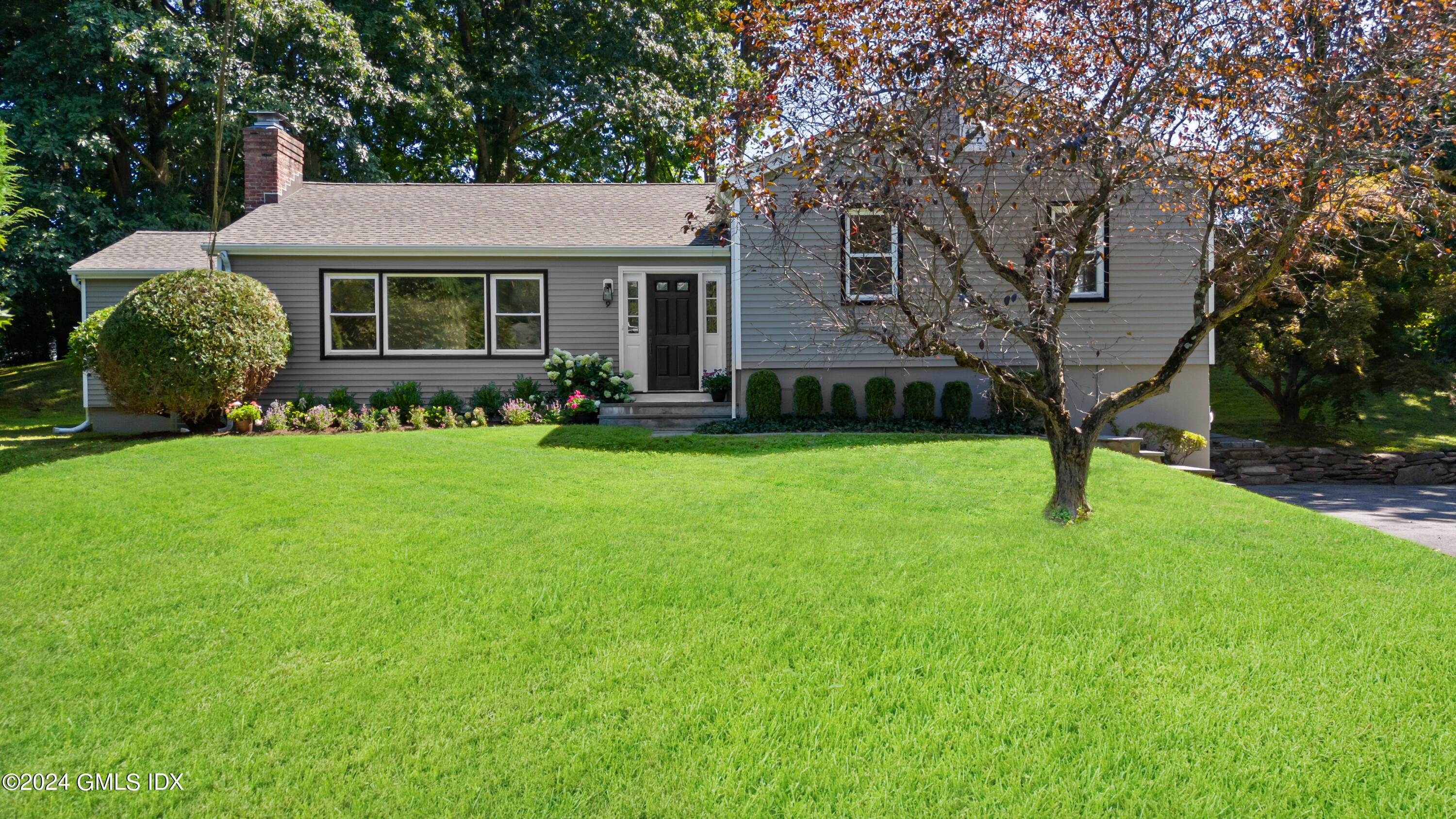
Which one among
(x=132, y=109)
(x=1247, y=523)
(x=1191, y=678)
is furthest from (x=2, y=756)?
(x=132, y=109)

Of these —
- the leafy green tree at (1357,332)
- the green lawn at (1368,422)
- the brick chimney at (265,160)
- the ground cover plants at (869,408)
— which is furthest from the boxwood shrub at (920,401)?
the brick chimney at (265,160)

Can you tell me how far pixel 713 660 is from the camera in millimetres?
3570

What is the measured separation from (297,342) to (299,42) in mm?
8222

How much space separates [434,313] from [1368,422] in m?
20.0

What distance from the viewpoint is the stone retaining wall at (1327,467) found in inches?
551

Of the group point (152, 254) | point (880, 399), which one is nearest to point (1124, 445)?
point (880, 399)

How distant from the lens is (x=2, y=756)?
288 centimetres

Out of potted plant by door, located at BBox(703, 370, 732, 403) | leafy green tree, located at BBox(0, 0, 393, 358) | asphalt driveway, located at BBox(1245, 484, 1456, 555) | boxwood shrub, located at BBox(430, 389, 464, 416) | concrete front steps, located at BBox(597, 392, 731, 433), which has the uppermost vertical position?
leafy green tree, located at BBox(0, 0, 393, 358)

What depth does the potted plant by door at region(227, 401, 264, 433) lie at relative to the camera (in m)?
11.3

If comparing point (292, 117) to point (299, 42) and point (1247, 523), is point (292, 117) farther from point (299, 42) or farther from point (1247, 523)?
point (1247, 523)

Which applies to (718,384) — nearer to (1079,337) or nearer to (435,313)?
(435,313)

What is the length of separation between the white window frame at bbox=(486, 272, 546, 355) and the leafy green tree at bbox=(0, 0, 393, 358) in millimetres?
7088

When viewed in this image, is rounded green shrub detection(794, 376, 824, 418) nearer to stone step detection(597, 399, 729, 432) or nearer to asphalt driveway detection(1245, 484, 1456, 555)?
stone step detection(597, 399, 729, 432)

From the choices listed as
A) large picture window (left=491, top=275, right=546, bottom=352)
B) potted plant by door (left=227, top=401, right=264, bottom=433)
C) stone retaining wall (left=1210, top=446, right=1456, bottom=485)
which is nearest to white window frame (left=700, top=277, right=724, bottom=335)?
large picture window (left=491, top=275, right=546, bottom=352)
